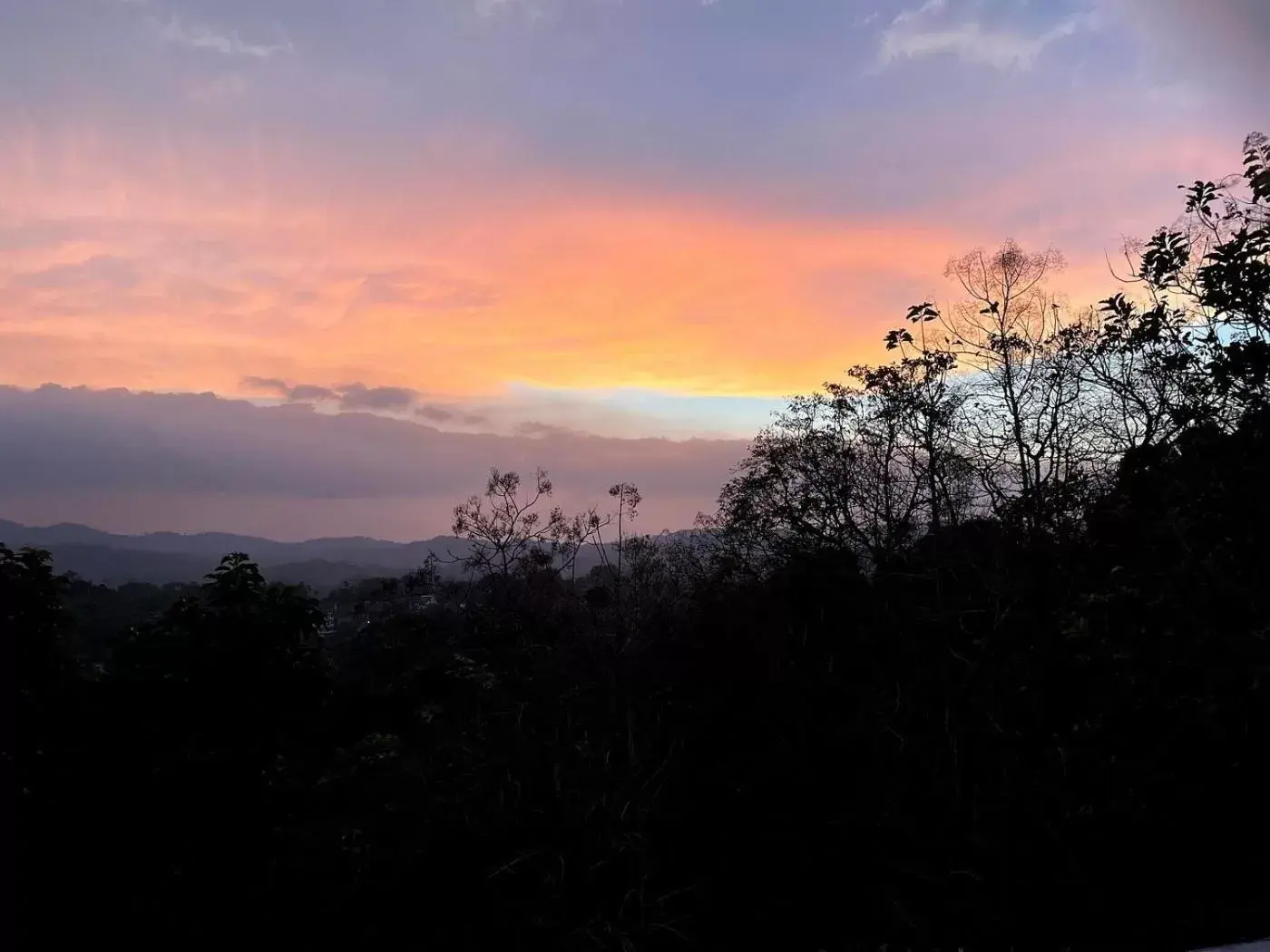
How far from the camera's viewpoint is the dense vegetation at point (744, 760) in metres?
6.75

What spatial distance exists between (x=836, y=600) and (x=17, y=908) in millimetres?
10585

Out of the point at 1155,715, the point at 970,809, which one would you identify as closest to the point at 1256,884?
the point at 1155,715

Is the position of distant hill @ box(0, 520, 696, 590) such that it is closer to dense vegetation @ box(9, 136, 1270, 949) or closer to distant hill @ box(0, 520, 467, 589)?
distant hill @ box(0, 520, 467, 589)

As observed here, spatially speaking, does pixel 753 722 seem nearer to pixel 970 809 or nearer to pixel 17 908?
pixel 970 809

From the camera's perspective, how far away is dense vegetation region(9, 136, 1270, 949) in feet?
22.1

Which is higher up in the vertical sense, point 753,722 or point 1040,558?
point 1040,558

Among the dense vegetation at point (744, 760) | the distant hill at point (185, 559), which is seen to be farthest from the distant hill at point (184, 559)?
the dense vegetation at point (744, 760)

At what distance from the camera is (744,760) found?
9797 millimetres

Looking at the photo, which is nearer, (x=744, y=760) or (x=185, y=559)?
(x=744, y=760)

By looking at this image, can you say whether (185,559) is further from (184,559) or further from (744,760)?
(744,760)

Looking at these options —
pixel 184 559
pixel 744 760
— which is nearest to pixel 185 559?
pixel 184 559

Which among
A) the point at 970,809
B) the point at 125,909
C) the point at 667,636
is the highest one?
the point at 667,636

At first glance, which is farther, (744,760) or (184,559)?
(184,559)

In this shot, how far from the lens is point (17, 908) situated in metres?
6.91
